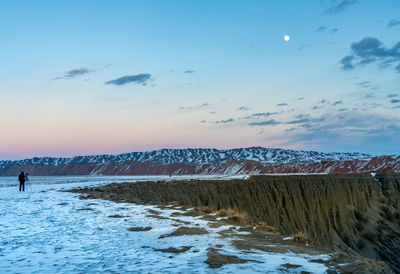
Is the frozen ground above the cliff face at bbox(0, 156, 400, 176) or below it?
above

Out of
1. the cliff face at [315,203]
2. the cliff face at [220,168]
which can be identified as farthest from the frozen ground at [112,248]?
the cliff face at [220,168]

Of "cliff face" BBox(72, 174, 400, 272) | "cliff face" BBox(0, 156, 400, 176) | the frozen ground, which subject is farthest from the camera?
"cliff face" BBox(0, 156, 400, 176)

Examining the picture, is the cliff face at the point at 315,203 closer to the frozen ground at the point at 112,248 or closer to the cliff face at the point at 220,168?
the frozen ground at the point at 112,248

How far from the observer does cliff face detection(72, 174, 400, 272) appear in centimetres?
2725

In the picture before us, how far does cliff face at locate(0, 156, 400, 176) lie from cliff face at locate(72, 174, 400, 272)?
187 feet

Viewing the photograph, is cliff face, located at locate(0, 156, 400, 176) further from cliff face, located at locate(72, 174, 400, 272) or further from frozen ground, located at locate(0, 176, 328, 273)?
frozen ground, located at locate(0, 176, 328, 273)

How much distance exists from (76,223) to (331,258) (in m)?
8.09

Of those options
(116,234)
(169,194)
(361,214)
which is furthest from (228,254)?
(361,214)

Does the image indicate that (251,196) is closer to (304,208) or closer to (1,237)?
(304,208)

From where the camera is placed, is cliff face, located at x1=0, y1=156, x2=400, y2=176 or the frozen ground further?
cliff face, located at x1=0, y1=156, x2=400, y2=176

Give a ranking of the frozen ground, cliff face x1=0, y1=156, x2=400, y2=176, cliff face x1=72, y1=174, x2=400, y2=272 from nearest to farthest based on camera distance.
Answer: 1. the frozen ground
2. cliff face x1=72, y1=174, x2=400, y2=272
3. cliff face x1=0, y1=156, x2=400, y2=176

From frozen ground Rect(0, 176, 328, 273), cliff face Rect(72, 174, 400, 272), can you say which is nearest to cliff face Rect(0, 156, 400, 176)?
cliff face Rect(72, 174, 400, 272)

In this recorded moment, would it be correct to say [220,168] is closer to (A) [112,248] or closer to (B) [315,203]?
(B) [315,203]

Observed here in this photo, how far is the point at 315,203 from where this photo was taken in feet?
121
